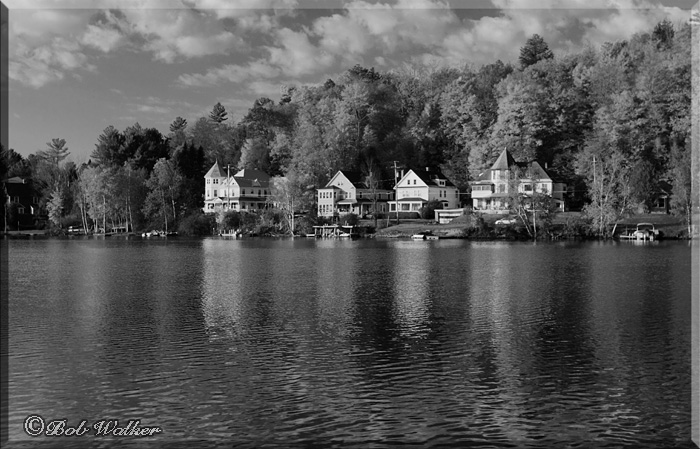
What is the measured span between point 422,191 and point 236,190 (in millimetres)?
34757

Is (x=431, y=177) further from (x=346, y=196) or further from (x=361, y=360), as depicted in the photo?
(x=361, y=360)

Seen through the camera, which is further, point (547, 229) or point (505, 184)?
point (505, 184)

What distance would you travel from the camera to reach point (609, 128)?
3917 inches

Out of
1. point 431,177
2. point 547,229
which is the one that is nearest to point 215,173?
point 431,177

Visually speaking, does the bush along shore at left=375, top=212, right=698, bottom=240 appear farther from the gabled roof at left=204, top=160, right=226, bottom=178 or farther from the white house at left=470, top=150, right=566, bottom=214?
the gabled roof at left=204, top=160, right=226, bottom=178

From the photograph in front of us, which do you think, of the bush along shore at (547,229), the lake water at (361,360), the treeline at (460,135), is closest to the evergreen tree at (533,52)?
Result: the treeline at (460,135)

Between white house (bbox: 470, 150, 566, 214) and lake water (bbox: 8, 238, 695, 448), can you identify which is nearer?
lake water (bbox: 8, 238, 695, 448)

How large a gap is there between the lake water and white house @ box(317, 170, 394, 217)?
73516 millimetres

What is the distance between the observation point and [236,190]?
4877 inches

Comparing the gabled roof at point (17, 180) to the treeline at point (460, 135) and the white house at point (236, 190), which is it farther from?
the white house at point (236, 190)

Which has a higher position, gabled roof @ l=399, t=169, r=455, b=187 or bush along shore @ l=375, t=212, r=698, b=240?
gabled roof @ l=399, t=169, r=455, b=187

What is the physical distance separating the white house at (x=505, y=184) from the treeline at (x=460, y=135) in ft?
13.7

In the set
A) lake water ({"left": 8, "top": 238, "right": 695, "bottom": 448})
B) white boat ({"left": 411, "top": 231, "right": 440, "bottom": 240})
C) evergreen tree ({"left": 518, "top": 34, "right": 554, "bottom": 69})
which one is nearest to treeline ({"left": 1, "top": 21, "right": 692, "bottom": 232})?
evergreen tree ({"left": 518, "top": 34, "right": 554, "bottom": 69})

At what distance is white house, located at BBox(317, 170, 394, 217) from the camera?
115062mm
